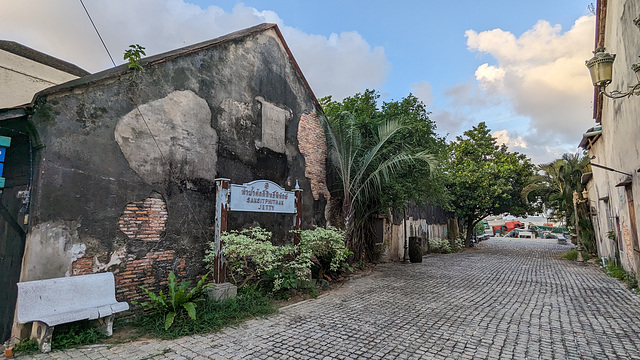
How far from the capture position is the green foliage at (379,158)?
876 centimetres

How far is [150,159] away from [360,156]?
18.8 ft

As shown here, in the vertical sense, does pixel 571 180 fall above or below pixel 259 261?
above

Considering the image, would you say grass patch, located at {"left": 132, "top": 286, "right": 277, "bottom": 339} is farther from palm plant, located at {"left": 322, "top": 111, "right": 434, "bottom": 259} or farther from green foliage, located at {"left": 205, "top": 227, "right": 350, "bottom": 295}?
palm plant, located at {"left": 322, "top": 111, "right": 434, "bottom": 259}

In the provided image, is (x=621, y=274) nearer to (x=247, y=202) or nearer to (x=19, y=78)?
(x=247, y=202)

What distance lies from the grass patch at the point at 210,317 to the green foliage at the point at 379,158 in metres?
3.94

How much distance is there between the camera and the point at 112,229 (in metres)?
4.70

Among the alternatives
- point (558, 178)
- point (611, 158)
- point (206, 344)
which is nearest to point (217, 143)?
point (206, 344)

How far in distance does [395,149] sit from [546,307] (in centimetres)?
538

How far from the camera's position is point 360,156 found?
30.4ft

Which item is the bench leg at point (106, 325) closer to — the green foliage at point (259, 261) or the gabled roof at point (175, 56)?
the green foliage at point (259, 261)

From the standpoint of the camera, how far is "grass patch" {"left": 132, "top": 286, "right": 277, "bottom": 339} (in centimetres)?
425

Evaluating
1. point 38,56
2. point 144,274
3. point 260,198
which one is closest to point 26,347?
point 144,274

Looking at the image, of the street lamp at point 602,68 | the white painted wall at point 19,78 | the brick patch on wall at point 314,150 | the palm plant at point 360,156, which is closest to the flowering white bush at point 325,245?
the palm plant at point 360,156

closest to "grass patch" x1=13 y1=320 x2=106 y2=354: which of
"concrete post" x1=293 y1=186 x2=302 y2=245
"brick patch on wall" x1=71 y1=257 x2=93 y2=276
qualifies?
"brick patch on wall" x1=71 y1=257 x2=93 y2=276
